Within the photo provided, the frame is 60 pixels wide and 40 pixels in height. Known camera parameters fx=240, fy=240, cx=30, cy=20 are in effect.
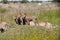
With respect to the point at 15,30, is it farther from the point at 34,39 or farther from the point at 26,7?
the point at 26,7

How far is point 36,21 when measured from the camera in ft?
11.9

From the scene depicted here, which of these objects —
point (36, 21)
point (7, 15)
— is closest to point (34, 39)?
point (36, 21)

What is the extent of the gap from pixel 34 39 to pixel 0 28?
21.7 inches

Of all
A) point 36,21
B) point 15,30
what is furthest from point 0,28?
point 36,21

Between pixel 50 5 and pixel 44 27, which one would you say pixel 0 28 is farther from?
pixel 50 5

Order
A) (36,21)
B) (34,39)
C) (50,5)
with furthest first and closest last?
(50,5) < (36,21) < (34,39)

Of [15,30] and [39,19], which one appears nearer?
[15,30]

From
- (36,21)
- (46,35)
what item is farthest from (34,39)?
(36,21)

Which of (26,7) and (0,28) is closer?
(0,28)

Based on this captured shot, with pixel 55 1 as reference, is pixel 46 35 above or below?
below

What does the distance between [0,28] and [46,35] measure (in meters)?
0.69

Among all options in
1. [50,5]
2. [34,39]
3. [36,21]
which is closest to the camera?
[34,39]

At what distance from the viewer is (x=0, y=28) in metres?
3.51

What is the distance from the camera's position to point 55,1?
146 inches
